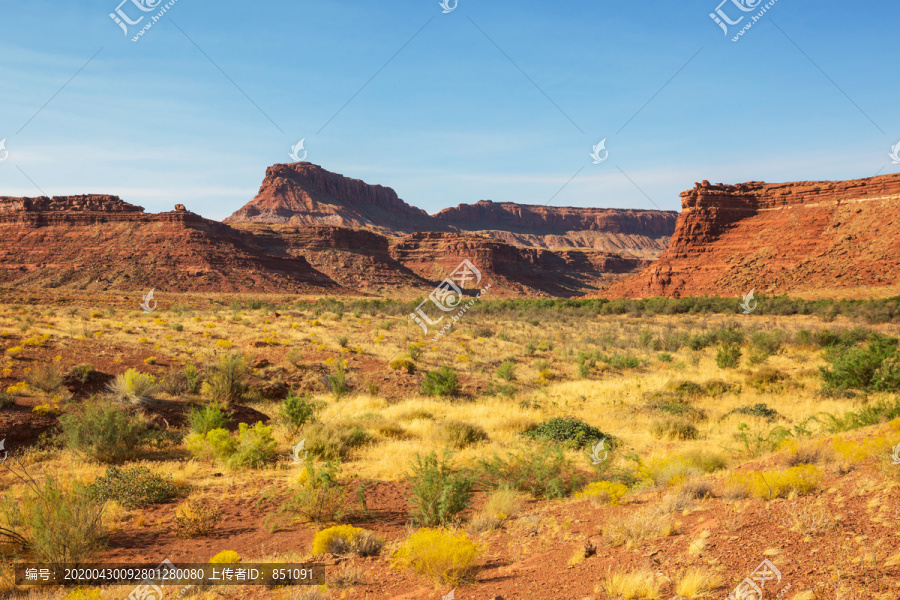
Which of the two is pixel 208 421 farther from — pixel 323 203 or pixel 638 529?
pixel 323 203

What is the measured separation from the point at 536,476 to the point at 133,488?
18.2 ft

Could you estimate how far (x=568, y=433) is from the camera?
971 cm

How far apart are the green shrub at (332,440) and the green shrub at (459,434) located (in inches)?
56.9

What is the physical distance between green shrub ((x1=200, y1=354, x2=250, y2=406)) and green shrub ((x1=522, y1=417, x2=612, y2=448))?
282 inches

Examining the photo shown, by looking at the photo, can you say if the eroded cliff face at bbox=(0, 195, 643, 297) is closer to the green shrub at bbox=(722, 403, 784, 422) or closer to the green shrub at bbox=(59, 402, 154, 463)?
the green shrub at bbox=(59, 402, 154, 463)

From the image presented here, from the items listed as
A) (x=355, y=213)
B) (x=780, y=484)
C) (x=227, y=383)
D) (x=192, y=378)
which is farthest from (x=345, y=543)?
(x=355, y=213)

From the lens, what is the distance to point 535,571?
4391 mm

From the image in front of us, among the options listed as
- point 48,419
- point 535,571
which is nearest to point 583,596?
point 535,571

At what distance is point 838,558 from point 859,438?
3.94 metres

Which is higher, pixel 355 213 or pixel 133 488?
pixel 355 213

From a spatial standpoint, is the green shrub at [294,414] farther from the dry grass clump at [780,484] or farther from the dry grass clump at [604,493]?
the dry grass clump at [780,484]

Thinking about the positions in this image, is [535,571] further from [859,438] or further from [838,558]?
[859,438]

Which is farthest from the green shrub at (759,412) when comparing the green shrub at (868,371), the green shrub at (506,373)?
the green shrub at (506,373)

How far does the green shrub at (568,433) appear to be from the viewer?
9378 mm
